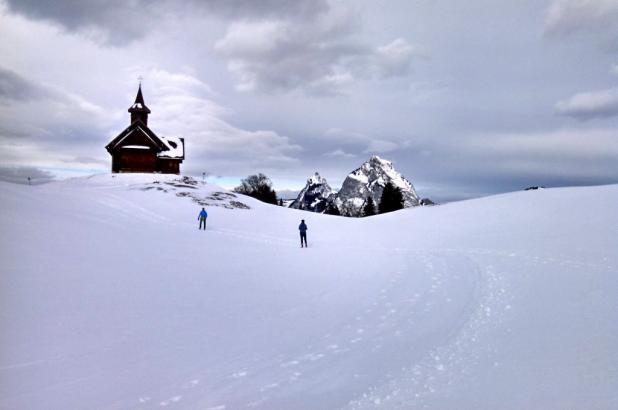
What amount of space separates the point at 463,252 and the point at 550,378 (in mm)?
14422

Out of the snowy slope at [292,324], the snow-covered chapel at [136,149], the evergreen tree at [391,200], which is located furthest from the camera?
the evergreen tree at [391,200]

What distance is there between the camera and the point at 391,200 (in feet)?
227

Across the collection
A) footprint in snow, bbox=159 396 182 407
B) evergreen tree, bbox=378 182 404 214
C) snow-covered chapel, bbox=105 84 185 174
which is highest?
snow-covered chapel, bbox=105 84 185 174

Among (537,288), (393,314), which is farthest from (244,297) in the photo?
(537,288)

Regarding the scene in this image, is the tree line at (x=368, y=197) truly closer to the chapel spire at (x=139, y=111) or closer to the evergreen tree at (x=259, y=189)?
the evergreen tree at (x=259, y=189)

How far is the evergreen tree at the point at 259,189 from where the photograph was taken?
88181 millimetres

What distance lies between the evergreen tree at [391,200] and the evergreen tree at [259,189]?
Answer: 30021 millimetres

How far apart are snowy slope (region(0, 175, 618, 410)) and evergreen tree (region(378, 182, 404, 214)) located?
49884 mm

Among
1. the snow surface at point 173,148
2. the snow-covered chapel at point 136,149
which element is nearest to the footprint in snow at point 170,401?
the snow-covered chapel at point 136,149

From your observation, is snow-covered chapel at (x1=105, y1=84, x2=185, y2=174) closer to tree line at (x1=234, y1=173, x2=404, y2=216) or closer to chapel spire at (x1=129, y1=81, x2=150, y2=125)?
chapel spire at (x1=129, y1=81, x2=150, y2=125)

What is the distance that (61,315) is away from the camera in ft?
24.1

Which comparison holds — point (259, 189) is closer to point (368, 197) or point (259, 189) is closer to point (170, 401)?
point (368, 197)

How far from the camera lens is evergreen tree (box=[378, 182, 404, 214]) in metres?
68.9

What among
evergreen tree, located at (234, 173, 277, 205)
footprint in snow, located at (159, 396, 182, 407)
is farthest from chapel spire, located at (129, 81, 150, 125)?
footprint in snow, located at (159, 396, 182, 407)
